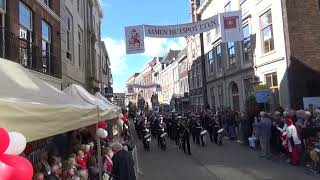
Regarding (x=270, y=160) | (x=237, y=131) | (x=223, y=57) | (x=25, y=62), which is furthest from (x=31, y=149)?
(x=223, y=57)

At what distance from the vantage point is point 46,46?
62.3 feet

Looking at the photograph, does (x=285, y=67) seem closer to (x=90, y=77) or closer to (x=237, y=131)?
(x=237, y=131)

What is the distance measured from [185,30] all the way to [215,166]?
7.04 metres

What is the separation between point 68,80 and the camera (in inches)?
912

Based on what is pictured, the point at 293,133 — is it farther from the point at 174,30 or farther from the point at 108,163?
the point at 174,30

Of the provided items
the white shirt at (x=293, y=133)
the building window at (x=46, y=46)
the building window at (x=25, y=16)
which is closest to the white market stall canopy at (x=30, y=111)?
the building window at (x=25, y=16)

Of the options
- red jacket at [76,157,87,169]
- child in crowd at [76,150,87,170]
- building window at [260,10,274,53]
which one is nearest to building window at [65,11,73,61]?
building window at [260,10,274,53]

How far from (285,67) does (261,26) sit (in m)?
4.07

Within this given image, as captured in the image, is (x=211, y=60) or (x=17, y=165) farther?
(x=211, y=60)

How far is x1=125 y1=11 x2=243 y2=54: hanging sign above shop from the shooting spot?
2064 centimetres

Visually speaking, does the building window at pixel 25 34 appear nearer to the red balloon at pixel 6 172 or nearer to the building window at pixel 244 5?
the red balloon at pixel 6 172

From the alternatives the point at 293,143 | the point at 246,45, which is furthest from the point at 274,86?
the point at 293,143

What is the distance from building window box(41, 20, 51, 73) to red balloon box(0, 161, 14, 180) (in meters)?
15.0

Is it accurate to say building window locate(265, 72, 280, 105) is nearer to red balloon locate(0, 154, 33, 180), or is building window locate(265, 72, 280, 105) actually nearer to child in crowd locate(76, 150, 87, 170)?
child in crowd locate(76, 150, 87, 170)
